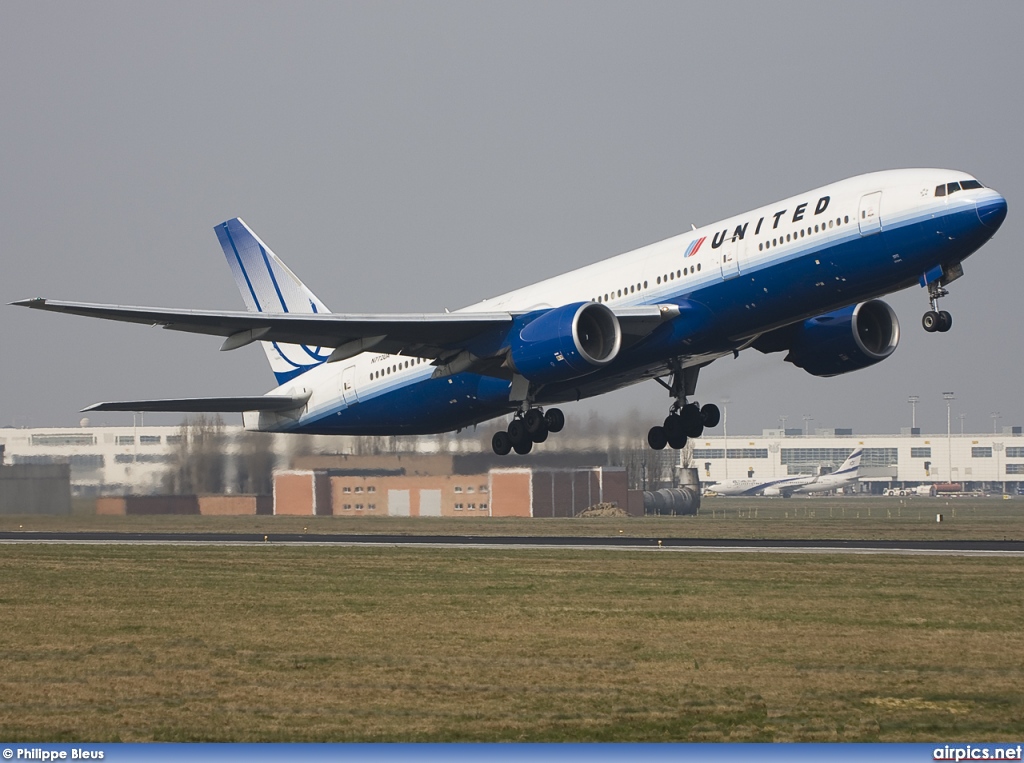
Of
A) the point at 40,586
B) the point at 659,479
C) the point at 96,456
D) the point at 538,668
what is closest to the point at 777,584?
the point at 538,668

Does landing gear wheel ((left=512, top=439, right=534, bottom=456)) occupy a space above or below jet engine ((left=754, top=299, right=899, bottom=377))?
below

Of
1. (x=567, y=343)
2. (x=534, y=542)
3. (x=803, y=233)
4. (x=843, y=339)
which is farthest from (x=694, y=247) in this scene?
(x=534, y=542)

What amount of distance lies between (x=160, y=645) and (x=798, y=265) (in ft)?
54.7

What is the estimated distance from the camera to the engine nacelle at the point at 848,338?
3547cm

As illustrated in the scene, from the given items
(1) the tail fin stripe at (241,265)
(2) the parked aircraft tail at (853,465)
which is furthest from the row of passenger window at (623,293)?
(2) the parked aircraft tail at (853,465)

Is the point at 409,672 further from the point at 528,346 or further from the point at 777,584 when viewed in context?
the point at 528,346

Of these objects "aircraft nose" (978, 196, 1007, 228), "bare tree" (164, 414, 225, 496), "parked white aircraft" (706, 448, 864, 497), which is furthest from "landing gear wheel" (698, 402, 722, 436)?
"parked white aircraft" (706, 448, 864, 497)

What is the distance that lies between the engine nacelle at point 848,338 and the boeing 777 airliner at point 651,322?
39 millimetres

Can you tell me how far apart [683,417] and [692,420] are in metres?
0.28

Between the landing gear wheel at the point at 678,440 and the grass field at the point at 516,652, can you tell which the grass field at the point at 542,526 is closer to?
the landing gear wheel at the point at 678,440

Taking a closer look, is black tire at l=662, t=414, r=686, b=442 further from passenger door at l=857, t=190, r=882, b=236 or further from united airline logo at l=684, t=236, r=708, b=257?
passenger door at l=857, t=190, r=882, b=236

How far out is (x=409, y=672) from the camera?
1780 centimetres

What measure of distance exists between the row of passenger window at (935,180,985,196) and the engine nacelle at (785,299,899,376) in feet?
24.2

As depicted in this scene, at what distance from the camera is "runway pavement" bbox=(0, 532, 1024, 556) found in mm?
37719
